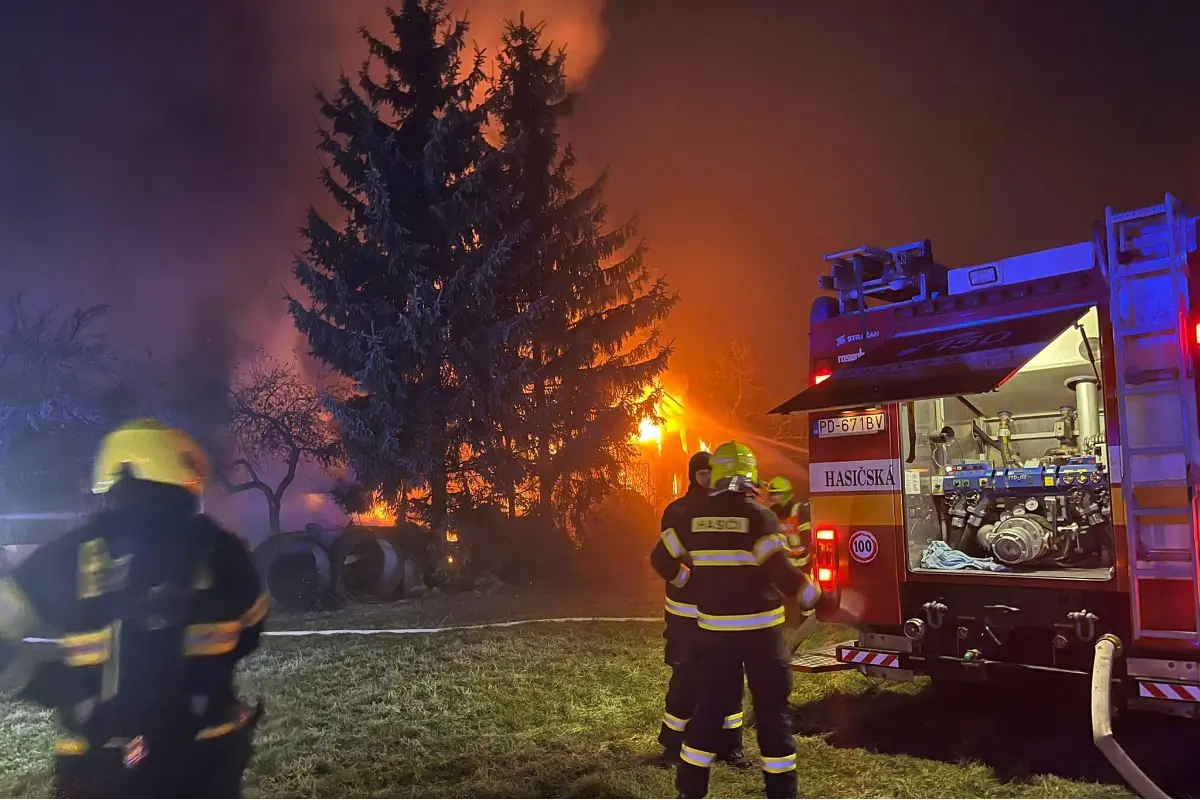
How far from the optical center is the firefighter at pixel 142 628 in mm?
3076

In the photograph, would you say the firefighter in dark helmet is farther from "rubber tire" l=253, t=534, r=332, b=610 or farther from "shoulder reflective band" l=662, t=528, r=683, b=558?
"rubber tire" l=253, t=534, r=332, b=610

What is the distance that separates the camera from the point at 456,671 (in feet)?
26.6

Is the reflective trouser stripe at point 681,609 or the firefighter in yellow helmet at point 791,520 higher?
the firefighter in yellow helmet at point 791,520

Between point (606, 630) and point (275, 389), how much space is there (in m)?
17.0

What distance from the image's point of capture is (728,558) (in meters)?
4.39

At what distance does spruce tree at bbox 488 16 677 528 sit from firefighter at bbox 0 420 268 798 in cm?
1513

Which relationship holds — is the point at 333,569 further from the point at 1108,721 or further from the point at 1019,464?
the point at 1108,721

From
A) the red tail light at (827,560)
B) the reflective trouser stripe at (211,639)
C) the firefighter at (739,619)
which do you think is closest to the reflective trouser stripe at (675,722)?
the firefighter at (739,619)

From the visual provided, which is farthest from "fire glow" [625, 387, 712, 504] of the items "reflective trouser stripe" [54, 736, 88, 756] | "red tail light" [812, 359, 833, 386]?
"reflective trouser stripe" [54, 736, 88, 756]

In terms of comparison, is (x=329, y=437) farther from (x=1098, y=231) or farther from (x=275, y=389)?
(x=1098, y=231)

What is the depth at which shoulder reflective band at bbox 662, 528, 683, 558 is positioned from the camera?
15.3 ft

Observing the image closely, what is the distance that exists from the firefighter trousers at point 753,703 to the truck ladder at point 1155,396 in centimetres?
187

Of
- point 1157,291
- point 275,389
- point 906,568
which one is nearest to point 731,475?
point 906,568

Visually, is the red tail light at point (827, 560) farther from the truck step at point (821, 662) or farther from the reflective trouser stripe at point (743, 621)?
the reflective trouser stripe at point (743, 621)
